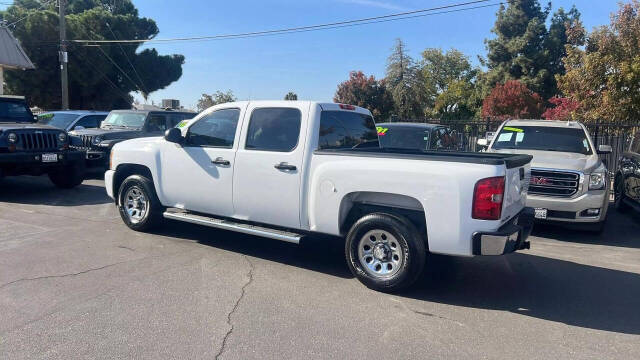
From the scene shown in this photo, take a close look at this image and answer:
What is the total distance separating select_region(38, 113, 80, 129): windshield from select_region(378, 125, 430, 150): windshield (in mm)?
9178

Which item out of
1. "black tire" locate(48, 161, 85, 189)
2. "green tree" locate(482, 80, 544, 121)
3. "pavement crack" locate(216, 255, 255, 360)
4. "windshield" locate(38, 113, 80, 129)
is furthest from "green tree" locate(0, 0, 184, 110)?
"pavement crack" locate(216, 255, 255, 360)

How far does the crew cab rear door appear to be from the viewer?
541 cm

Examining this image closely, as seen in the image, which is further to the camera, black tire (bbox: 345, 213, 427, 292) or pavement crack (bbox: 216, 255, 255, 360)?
black tire (bbox: 345, 213, 427, 292)

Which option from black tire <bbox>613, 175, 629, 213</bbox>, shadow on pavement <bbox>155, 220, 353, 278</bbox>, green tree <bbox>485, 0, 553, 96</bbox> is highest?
green tree <bbox>485, 0, 553, 96</bbox>

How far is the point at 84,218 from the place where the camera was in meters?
8.03

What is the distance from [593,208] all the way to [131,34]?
34145mm

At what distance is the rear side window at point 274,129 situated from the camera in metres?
5.54

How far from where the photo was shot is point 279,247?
21.5 feet

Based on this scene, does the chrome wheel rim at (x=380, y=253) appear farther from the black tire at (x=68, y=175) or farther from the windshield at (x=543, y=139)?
the black tire at (x=68, y=175)

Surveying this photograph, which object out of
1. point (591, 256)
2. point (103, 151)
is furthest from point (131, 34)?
point (591, 256)

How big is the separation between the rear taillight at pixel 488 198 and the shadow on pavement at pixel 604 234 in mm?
3995

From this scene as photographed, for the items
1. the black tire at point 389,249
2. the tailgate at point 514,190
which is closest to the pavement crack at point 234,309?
the black tire at point 389,249

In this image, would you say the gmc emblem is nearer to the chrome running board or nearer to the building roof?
the chrome running board

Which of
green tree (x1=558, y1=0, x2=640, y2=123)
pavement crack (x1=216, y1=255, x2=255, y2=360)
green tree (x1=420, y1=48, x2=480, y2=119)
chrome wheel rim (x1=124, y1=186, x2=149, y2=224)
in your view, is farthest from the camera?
green tree (x1=420, y1=48, x2=480, y2=119)
